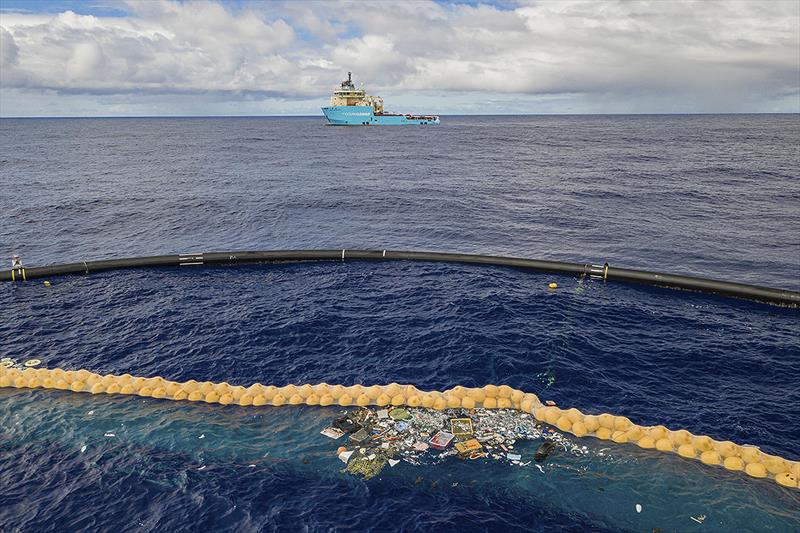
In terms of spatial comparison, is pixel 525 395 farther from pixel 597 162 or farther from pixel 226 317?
pixel 597 162

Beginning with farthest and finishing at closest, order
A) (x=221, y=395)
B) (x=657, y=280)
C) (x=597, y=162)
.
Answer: (x=597, y=162) → (x=657, y=280) → (x=221, y=395)

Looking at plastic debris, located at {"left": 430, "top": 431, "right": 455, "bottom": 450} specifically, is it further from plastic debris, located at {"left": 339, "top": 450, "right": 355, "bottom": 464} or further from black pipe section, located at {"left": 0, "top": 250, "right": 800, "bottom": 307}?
black pipe section, located at {"left": 0, "top": 250, "right": 800, "bottom": 307}

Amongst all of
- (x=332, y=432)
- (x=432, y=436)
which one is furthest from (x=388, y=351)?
(x=432, y=436)

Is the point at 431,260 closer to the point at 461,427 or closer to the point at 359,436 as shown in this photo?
the point at 461,427

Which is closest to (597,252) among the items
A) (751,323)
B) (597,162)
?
(751,323)

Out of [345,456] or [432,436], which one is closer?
[345,456]

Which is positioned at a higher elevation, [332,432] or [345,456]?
[332,432]
